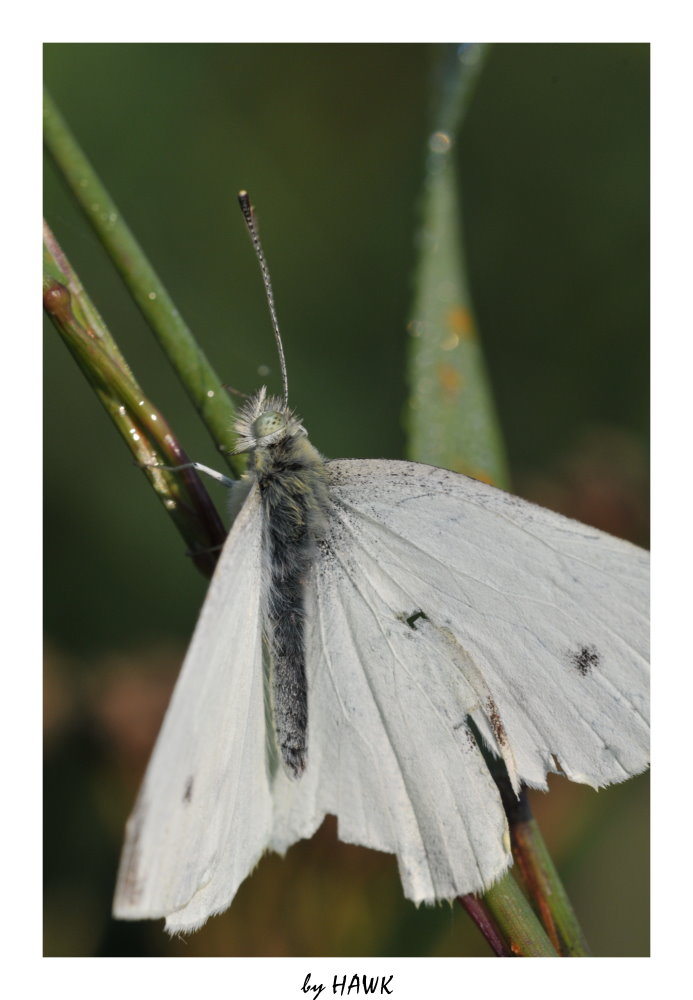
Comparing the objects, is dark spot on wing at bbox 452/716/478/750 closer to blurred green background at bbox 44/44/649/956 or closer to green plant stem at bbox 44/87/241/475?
green plant stem at bbox 44/87/241/475

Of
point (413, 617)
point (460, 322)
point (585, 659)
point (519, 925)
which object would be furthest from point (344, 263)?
point (519, 925)

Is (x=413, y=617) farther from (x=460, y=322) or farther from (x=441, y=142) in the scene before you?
(x=441, y=142)

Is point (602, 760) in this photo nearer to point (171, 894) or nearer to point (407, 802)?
point (407, 802)

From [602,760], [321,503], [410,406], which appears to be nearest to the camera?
[602,760]

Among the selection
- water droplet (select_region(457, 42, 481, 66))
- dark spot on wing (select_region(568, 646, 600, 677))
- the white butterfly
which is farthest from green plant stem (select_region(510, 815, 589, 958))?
water droplet (select_region(457, 42, 481, 66))

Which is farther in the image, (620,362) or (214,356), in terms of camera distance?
(620,362)
